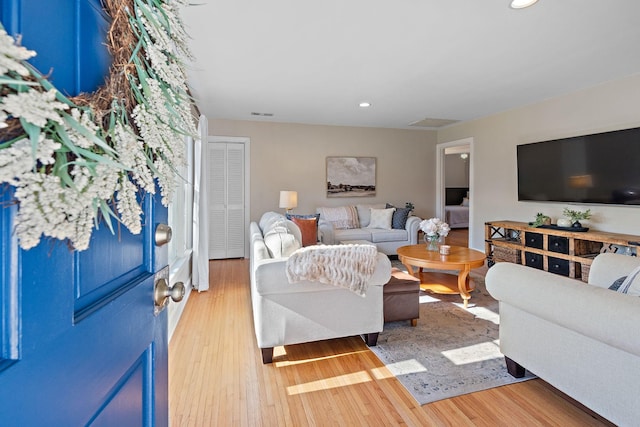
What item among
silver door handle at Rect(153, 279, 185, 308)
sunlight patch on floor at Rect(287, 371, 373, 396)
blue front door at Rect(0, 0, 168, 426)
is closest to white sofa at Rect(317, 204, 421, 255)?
sunlight patch on floor at Rect(287, 371, 373, 396)

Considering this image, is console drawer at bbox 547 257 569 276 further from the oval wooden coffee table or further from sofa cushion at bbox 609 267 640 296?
sofa cushion at bbox 609 267 640 296

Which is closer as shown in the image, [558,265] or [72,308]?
[72,308]

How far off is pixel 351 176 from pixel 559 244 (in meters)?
3.48

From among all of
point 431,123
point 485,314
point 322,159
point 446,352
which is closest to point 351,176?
point 322,159

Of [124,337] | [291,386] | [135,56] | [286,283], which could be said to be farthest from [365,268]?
[135,56]

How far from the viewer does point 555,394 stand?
1.83 meters

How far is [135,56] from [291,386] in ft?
6.22

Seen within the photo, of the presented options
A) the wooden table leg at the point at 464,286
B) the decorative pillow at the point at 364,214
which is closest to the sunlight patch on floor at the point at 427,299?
the wooden table leg at the point at 464,286

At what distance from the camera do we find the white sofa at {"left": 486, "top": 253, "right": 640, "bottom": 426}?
1327 mm

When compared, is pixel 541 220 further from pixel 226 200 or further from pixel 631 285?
pixel 226 200

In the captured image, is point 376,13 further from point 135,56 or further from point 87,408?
point 87,408

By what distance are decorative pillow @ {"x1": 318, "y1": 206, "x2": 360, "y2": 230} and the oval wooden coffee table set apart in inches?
77.3

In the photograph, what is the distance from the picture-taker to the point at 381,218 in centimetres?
566

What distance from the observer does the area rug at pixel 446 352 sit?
1.92 m
